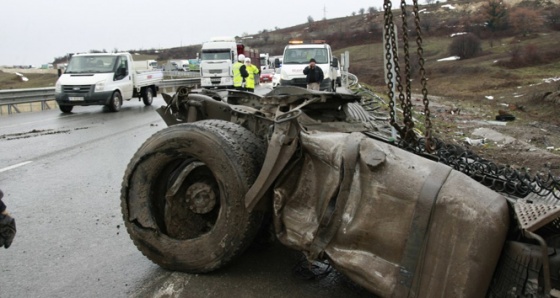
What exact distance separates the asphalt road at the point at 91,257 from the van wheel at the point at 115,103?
936cm

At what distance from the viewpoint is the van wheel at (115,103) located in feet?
53.8

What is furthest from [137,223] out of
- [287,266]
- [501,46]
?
[501,46]

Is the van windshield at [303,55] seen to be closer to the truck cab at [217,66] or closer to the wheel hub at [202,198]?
the truck cab at [217,66]

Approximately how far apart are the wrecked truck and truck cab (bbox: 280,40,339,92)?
16.1m

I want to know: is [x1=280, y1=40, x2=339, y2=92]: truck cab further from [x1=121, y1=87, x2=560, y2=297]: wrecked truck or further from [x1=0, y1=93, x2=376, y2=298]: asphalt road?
[x1=121, y1=87, x2=560, y2=297]: wrecked truck

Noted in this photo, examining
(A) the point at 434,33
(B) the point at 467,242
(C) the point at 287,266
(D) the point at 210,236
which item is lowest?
(C) the point at 287,266

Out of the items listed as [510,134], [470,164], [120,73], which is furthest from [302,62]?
[470,164]

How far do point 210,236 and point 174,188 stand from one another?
44cm

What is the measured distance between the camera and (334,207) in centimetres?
247

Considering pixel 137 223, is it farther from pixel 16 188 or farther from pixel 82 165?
pixel 82 165

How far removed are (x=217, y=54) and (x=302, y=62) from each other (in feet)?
31.1

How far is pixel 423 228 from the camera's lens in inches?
85.3

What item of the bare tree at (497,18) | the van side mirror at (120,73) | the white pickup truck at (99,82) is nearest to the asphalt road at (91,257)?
the white pickup truck at (99,82)

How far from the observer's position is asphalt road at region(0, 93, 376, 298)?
3.00 m
